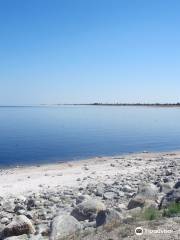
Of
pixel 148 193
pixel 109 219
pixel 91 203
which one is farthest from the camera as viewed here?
pixel 148 193

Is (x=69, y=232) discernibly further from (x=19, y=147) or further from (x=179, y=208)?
(x=19, y=147)

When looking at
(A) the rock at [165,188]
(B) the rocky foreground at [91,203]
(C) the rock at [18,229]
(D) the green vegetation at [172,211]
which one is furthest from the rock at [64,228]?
(A) the rock at [165,188]

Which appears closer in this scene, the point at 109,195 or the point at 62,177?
the point at 109,195

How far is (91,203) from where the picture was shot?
13.8 m

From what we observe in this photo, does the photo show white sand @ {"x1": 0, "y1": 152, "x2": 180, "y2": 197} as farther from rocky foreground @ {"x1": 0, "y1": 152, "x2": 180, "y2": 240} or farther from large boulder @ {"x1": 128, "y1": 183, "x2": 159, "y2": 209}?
large boulder @ {"x1": 128, "y1": 183, "x2": 159, "y2": 209}

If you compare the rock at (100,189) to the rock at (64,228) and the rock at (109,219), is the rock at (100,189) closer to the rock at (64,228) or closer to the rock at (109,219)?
the rock at (64,228)

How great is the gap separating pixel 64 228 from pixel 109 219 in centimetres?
121

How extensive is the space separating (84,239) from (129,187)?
982cm

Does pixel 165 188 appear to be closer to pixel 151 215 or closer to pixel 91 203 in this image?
pixel 91 203

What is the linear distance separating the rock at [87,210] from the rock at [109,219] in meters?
1.84

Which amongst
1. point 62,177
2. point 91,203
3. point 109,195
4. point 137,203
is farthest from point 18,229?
point 62,177

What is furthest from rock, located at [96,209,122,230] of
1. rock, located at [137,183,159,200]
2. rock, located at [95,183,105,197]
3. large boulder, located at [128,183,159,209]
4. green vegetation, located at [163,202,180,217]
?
rock, located at [95,183,105,197]

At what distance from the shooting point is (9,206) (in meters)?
16.5

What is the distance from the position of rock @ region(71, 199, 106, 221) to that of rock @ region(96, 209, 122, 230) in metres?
1.84
